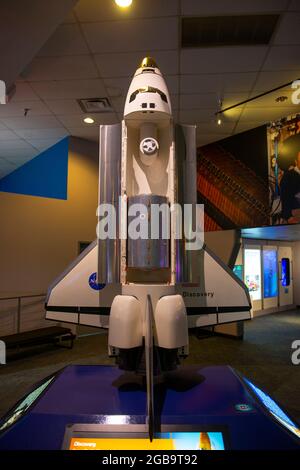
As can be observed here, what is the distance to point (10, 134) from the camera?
5957 millimetres

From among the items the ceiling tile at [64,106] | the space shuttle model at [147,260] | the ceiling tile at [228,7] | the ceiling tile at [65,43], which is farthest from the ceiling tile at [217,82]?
the space shuttle model at [147,260]

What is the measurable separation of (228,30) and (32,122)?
3.74m

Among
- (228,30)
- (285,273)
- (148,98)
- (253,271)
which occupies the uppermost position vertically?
(228,30)

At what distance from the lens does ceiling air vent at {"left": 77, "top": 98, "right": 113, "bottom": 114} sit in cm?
462

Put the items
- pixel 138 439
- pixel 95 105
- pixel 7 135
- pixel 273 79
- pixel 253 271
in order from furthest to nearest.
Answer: pixel 253 271 → pixel 7 135 → pixel 95 105 → pixel 273 79 → pixel 138 439

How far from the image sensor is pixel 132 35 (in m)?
3.27

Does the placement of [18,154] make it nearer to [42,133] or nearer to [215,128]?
[42,133]

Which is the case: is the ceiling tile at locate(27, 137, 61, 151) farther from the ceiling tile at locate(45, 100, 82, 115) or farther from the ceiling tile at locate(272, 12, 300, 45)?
the ceiling tile at locate(272, 12, 300, 45)

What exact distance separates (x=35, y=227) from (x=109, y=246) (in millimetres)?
3856

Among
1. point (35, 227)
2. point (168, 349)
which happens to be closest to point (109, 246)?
point (168, 349)

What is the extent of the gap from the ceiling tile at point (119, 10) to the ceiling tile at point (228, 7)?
144 mm

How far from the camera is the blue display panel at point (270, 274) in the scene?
28.2ft

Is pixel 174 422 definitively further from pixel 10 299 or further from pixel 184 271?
pixel 10 299

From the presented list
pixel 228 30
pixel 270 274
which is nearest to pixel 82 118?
pixel 228 30
